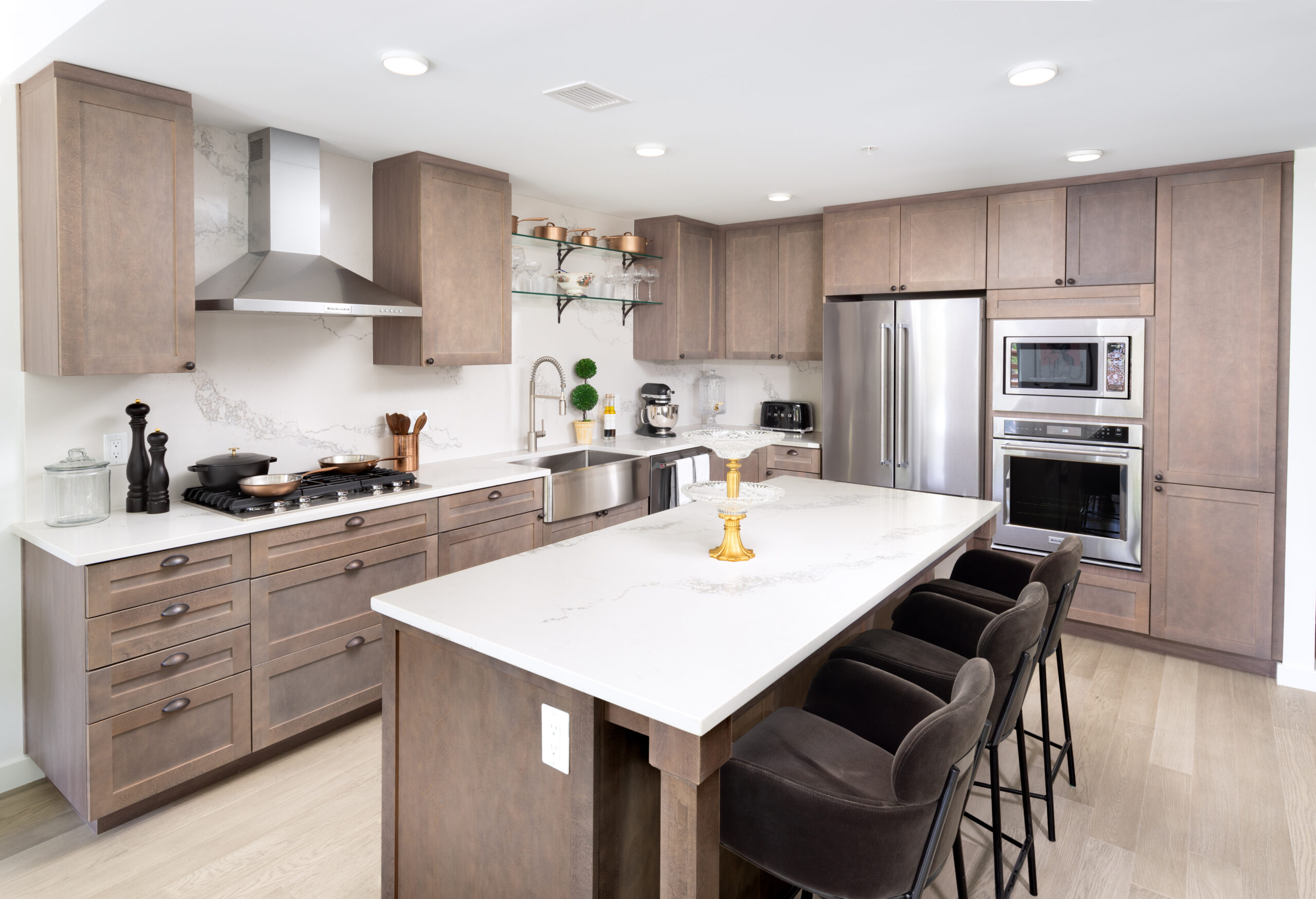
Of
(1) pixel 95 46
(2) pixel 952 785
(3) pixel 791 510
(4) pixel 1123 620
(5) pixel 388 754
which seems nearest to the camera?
(2) pixel 952 785

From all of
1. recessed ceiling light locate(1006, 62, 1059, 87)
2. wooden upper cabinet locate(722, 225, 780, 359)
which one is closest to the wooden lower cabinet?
recessed ceiling light locate(1006, 62, 1059, 87)

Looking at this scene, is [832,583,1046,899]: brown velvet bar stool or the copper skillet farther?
the copper skillet

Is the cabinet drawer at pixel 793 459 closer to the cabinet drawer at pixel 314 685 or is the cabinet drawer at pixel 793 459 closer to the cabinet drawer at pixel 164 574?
the cabinet drawer at pixel 314 685

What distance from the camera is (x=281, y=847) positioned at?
2.39 metres

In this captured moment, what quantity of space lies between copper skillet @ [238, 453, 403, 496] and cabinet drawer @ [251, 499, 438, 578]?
0.16 m

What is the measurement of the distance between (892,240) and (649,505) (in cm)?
206

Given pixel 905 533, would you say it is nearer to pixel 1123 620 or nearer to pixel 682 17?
pixel 682 17

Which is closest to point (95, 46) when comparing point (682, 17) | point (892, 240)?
point (682, 17)

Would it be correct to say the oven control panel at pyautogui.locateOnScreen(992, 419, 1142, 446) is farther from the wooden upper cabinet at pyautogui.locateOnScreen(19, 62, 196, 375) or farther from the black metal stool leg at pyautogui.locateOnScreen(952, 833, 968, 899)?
the wooden upper cabinet at pyautogui.locateOnScreen(19, 62, 196, 375)

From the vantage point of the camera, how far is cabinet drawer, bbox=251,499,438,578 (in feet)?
8.98

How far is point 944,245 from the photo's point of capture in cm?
431

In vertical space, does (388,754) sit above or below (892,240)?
below

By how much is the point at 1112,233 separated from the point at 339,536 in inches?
150

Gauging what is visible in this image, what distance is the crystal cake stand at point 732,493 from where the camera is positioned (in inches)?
85.9
